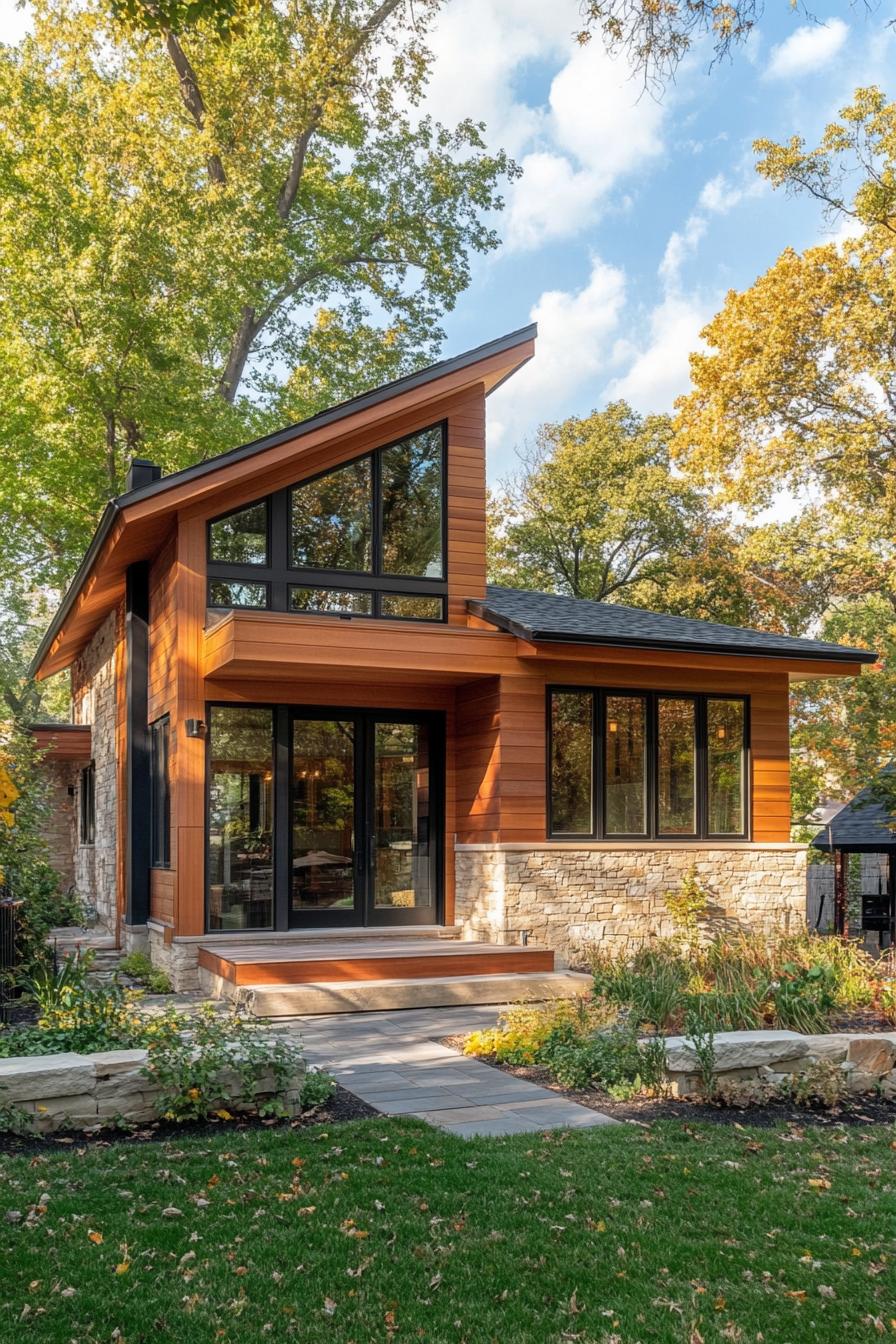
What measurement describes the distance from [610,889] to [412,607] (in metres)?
3.63

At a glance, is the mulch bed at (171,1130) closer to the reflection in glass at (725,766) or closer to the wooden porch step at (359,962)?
the wooden porch step at (359,962)

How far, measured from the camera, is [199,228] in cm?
1920

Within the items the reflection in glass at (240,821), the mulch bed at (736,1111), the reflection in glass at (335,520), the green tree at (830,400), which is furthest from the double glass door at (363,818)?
the green tree at (830,400)

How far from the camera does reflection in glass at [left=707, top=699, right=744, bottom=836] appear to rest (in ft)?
41.0

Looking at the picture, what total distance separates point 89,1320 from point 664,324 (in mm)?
26733

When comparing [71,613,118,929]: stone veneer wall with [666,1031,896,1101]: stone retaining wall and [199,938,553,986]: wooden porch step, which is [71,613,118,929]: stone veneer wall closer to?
[199,938,553,986]: wooden porch step

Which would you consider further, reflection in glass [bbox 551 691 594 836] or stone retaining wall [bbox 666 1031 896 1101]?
reflection in glass [bbox 551 691 594 836]

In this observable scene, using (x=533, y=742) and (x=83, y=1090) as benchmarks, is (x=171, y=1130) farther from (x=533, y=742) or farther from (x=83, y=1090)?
(x=533, y=742)

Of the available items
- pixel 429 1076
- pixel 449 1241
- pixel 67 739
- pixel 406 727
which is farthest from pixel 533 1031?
pixel 67 739

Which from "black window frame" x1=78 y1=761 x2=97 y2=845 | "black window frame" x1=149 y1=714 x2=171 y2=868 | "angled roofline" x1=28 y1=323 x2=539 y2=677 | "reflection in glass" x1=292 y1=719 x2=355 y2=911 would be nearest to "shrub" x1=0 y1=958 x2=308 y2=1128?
"reflection in glass" x1=292 y1=719 x2=355 y2=911

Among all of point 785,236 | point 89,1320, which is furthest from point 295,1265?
point 785,236

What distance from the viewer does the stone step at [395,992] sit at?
9148 mm

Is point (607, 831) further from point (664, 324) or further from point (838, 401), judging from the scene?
point (664, 324)

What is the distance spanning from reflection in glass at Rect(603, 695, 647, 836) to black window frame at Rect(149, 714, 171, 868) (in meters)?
4.63
